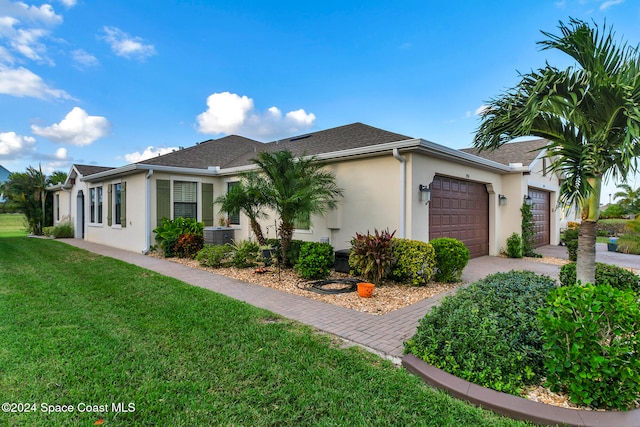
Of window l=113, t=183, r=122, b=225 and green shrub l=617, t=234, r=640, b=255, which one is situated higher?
window l=113, t=183, r=122, b=225

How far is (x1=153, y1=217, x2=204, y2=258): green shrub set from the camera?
1053 cm

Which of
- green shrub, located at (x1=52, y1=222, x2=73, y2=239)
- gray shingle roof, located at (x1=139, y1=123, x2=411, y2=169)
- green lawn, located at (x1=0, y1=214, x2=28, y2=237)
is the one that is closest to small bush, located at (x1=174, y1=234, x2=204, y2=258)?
gray shingle roof, located at (x1=139, y1=123, x2=411, y2=169)

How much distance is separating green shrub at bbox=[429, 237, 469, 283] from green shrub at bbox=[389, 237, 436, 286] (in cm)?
27

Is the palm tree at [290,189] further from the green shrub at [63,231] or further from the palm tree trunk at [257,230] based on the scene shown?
the green shrub at [63,231]

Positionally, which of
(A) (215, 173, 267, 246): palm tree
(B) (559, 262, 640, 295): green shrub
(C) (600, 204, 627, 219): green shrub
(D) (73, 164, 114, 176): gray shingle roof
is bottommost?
(B) (559, 262, 640, 295): green shrub

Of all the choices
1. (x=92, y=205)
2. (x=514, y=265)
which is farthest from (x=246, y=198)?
(x=92, y=205)

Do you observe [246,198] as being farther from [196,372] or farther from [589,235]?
[589,235]

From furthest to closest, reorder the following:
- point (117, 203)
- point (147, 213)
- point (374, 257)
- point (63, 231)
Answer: point (63, 231)
point (117, 203)
point (147, 213)
point (374, 257)

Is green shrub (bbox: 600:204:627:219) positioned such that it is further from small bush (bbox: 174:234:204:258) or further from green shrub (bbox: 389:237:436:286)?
small bush (bbox: 174:234:204:258)

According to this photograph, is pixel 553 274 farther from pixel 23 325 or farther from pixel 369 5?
pixel 23 325

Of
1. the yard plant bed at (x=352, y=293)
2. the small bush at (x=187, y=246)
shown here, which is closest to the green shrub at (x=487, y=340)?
the yard plant bed at (x=352, y=293)

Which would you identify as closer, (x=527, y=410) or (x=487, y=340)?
(x=527, y=410)

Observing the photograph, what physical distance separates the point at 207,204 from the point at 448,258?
30.1 feet

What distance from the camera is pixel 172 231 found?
1094 centimetres
